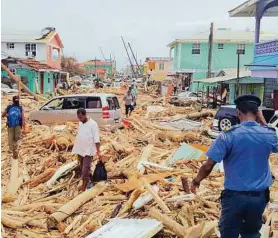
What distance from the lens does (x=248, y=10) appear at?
79.4 feet

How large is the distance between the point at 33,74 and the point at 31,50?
29.7 feet

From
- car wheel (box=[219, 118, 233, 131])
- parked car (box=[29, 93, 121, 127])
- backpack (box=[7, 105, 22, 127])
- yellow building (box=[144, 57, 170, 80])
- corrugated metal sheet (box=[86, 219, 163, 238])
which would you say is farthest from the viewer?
yellow building (box=[144, 57, 170, 80])

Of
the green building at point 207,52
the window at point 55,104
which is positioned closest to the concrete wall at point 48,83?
the green building at point 207,52

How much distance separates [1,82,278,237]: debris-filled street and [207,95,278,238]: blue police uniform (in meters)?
1.47

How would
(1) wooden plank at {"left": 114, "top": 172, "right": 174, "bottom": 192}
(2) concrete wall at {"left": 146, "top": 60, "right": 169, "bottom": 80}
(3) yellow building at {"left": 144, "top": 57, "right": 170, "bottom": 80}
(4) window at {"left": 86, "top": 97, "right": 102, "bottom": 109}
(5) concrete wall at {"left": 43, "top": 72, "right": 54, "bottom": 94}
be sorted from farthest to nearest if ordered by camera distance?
(3) yellow building at {"left": 144, "top": 57, "right": 170, "bottom": 80} < (2) concrete wall at {"left": 146, "top": 60, "right": 169, "bottom": 80} < (5) concrete wall at {"left": 43, "top": 72, "right": 54, "bottom": 94} < (4) window at {"left": 86, "top": 97, "right": 102, "bottom": 109} < (1) wooden plank at {"left": 114, "top": 172, "right": 174, "bottom": 192}

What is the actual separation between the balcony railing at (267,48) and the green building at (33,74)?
21.8 m

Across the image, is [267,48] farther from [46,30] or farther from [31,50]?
[46,30]

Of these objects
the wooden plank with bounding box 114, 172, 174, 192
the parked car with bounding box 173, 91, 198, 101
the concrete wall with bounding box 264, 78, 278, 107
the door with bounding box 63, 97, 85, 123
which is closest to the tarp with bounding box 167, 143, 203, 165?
the wooden plank with bounding box 114, 172, 174, 192

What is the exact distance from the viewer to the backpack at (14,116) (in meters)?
12.5

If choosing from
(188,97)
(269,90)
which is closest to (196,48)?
(188,97)

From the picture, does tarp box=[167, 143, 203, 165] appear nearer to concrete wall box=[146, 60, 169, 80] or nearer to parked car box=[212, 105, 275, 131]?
parked car box=[212, 105, 275, 131]

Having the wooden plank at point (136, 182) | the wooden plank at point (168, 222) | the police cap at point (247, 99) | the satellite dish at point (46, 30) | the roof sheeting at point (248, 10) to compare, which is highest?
the satellite dish at point (46, 30)

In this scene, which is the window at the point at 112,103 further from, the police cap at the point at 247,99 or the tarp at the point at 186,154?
the police cap at the point at 247,99

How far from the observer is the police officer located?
178 inches
